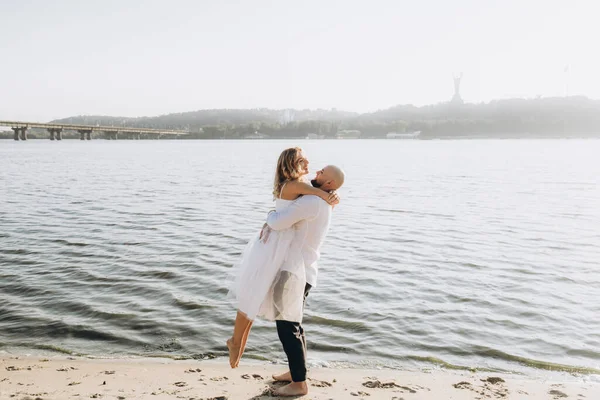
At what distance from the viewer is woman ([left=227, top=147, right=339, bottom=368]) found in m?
5.28

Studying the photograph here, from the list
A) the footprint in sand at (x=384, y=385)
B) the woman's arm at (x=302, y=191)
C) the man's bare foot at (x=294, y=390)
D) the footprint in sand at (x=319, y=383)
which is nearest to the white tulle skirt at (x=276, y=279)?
the woman's arm at (x=302, y=191)

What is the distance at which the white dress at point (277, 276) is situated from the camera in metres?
5.31

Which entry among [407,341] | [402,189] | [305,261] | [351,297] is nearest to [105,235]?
[351,297]

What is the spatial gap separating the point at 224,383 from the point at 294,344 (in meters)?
1.08

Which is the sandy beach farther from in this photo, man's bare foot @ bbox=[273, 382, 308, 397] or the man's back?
the man's back

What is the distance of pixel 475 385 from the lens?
20.6ft

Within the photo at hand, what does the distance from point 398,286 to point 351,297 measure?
47.8 inches

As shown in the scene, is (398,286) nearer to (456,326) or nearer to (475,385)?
(456,326)

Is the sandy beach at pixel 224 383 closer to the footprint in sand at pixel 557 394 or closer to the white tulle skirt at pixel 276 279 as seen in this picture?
the footprint in sand at pixel 557 394

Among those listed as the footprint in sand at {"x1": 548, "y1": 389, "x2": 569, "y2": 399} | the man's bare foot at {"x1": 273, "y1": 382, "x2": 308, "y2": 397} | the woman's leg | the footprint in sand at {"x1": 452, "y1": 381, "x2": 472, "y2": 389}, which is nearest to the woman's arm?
the woman's leg

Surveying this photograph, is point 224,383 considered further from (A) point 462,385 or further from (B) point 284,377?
(A) point 462,385

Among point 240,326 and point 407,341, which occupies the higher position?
point 240,326

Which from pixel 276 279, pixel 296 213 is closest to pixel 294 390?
pixel 276 279

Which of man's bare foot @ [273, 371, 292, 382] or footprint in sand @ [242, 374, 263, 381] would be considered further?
footprint in sand @ [242, 374, 263, 381]
